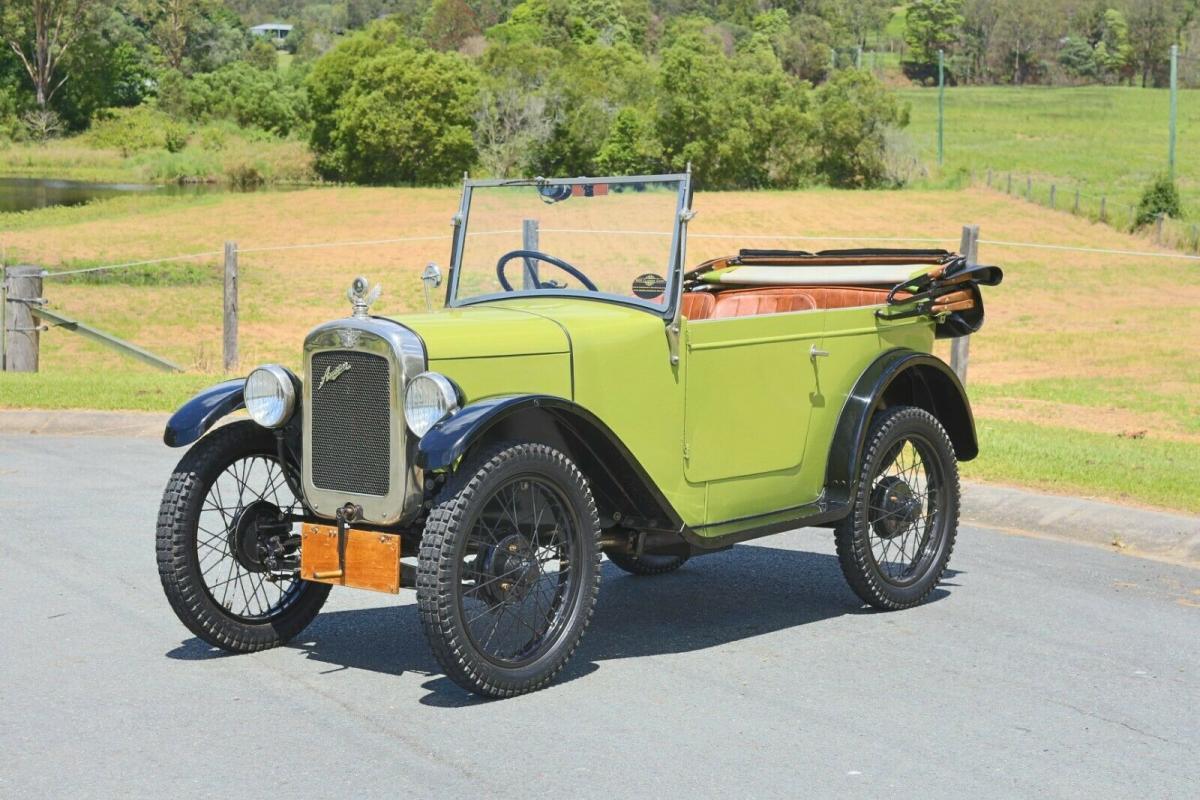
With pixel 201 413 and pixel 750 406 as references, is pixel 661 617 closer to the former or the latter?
pixel 750 406

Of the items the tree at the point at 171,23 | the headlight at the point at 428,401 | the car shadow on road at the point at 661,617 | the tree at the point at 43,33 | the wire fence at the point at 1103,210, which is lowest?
the car shadow on road at the point at 661,617

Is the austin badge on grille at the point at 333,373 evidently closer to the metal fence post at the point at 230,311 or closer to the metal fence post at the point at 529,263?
the metal fence post at the point at 529,263

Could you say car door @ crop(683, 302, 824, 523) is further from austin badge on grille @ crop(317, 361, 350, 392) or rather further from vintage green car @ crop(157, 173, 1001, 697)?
austin badge on grille @ crop(317, 361, 350, 392)

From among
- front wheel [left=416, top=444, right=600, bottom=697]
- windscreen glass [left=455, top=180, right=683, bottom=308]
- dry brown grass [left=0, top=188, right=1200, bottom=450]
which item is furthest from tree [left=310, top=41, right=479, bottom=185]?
front wheel [left=416, top=444, right=600, bottom=697]

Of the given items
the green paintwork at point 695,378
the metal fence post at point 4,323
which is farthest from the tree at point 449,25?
the green paintwork at point 695,378

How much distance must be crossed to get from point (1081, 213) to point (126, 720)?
170 ft

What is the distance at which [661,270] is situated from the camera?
21.1 feet

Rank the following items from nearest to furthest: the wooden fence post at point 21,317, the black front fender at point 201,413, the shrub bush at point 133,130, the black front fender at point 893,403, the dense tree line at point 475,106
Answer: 1. the black front fender at point 201,413
2. the black front fender at point 893,403
3. the wooden fence post at point 21,317
4. the dense tree line at point 475,106
5. the shrub bush at point 133,130

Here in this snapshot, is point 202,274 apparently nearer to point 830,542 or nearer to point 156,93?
point 830,542

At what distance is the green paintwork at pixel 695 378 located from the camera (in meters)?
5.74

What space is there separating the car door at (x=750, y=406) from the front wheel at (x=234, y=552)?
1.68 meters

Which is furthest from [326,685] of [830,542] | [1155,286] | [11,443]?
[1155,286]

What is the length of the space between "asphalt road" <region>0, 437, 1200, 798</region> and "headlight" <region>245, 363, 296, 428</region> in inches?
38.3

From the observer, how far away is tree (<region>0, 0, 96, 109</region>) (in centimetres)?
10550
